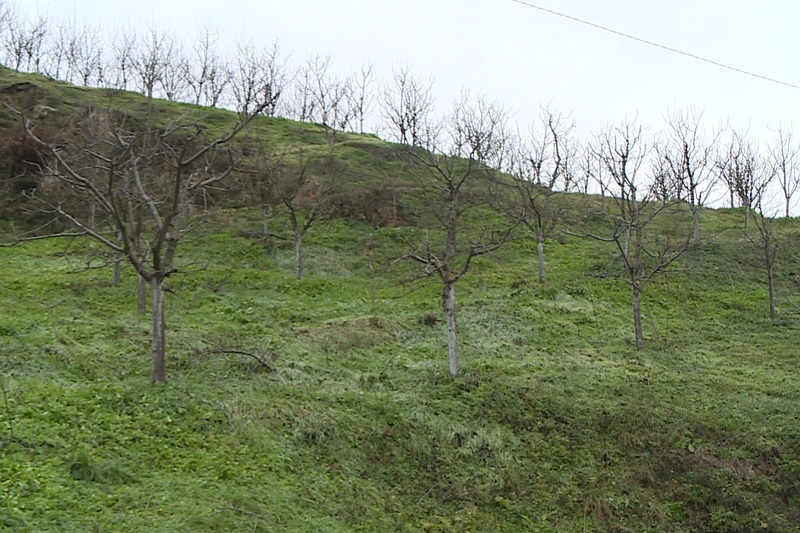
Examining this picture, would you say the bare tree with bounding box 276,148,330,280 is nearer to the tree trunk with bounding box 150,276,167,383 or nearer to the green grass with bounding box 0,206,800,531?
the green grass with bounding box 0,206,800,531

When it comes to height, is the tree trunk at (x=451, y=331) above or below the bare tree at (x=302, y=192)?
below

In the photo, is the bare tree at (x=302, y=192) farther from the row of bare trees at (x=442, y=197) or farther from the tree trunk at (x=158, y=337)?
the tree trunk at (x=158, y=337)

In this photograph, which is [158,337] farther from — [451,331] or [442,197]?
[442,197]

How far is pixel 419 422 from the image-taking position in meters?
12.4

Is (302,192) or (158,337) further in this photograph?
(302,192)

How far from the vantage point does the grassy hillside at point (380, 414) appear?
335 inches

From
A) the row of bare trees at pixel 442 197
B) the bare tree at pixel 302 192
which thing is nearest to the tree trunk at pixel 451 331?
the row of bare trees at pixel 442 197

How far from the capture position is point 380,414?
12.4 metres

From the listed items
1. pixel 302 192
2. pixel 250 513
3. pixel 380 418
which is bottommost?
pixel 250 513

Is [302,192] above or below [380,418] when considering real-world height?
above

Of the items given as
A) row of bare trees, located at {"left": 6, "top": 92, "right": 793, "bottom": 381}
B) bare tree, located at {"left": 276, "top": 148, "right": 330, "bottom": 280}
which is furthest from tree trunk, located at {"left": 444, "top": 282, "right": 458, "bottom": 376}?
bare tree, located at {"left": 276, "top": 148, "right": 330, "bottom": 280}

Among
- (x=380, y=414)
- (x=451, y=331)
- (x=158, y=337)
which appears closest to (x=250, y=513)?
(x=158, y=337)

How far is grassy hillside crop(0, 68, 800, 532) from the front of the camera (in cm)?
850

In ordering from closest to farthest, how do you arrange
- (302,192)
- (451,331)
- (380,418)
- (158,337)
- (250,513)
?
1. (250,513)
2. (158,337)
3. (380,418)
4. (451,331)
5. (302,192)
